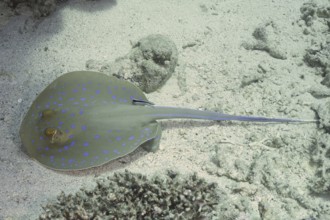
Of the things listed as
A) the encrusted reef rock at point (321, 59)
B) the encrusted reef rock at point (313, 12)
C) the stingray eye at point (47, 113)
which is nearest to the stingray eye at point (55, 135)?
the stingray eye at point (47, 113)

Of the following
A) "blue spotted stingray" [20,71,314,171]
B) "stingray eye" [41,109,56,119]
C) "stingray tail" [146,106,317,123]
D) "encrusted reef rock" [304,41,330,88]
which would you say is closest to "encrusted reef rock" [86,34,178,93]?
"blue spotted stingray" [20,71,314,171]

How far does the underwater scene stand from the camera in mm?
3299

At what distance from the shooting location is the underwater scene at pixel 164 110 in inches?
130

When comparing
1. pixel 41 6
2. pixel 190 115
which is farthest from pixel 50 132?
pixel 41 6

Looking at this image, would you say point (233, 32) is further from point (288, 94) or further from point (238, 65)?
point (288, 94)

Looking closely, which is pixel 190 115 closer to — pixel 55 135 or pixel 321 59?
pixel 55 135

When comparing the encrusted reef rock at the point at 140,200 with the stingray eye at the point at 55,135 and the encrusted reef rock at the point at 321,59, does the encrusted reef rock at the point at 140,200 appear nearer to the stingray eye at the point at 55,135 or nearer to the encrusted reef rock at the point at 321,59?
the stingray eye at the point at 55,135

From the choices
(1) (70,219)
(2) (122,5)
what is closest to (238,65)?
(2) (122,5)

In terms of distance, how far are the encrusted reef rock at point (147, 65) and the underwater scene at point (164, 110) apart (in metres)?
0.02

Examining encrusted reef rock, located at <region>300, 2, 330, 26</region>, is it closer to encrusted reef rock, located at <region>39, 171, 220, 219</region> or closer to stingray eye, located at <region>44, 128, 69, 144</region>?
encrusted reef rock, located at <region>39, 171, 220, 219</region>

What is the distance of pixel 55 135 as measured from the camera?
332 centimetres

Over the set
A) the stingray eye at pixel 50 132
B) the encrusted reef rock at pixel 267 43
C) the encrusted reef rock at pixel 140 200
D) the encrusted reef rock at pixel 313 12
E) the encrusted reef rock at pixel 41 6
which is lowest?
the encrusted reef rock at pixel 140 200

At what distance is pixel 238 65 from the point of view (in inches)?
195

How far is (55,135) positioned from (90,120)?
428mm
